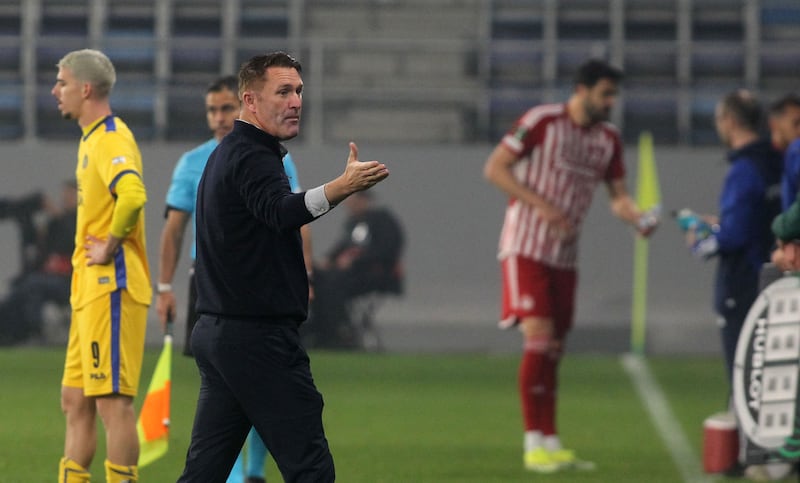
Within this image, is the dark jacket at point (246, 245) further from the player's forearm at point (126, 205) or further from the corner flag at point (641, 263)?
the corner flag at point (641, 263)

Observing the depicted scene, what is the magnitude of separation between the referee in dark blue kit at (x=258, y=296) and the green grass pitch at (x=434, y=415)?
2838mm

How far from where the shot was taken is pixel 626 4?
61.1 ft

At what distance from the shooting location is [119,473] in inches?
231

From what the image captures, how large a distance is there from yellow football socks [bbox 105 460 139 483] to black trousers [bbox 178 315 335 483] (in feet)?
4.05

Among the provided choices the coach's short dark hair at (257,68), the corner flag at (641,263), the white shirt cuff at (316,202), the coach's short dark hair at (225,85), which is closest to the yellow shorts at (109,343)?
the coach's short dark hair at (225,85)

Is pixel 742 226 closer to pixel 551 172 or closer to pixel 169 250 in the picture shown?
pixel 551 172

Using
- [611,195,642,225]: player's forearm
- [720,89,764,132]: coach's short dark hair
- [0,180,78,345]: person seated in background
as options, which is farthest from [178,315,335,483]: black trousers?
[0,180,78,345]: person seated in background

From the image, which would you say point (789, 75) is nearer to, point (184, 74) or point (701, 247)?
point (184, 74)

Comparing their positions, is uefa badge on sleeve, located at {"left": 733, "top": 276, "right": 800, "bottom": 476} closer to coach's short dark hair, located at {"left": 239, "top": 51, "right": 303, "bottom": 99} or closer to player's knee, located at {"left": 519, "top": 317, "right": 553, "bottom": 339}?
player's knee, located at {"left": 519, "top": 317, "right": 553, "bottom": 339}

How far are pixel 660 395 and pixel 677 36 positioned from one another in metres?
7.67

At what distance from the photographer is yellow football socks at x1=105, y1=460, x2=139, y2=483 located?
19.2 feet

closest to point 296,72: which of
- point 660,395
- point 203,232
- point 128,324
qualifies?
point 203,232

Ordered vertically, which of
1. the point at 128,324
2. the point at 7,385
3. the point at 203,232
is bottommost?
the point at 7,385

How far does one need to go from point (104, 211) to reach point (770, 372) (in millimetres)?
2805
